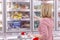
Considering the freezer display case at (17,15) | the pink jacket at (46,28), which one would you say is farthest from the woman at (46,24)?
the freezer display case at (17,15)

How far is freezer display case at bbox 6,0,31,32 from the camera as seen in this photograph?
5159mm

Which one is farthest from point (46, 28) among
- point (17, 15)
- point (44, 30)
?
point (17, 15)

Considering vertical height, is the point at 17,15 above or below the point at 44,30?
above

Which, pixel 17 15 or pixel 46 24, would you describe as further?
pixel 17 15

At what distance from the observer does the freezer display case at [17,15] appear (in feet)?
16.9

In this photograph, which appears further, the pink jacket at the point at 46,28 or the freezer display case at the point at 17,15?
the freezer display case at the point at 17,15

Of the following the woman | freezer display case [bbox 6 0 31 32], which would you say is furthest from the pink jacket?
freezer display case [bbox 6 0 31 32]

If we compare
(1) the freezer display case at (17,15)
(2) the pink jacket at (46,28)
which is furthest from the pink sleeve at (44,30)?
(1) the freezer display case at (17,15)

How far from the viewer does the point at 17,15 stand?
521cm

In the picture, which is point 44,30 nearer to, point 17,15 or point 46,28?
point 46,28

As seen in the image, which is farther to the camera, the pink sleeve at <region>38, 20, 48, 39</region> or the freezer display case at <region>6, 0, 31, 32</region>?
the freezer display case at <region>6, 0, 31, 32</region>

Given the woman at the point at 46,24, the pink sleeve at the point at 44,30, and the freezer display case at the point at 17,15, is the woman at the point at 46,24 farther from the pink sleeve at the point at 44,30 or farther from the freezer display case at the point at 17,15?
the freezer display case at the point at 17,15

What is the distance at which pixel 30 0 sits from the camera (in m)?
5.12

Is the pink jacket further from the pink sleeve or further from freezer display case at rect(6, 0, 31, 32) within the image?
freezer display case at rect(6, 0, 31, 32)
